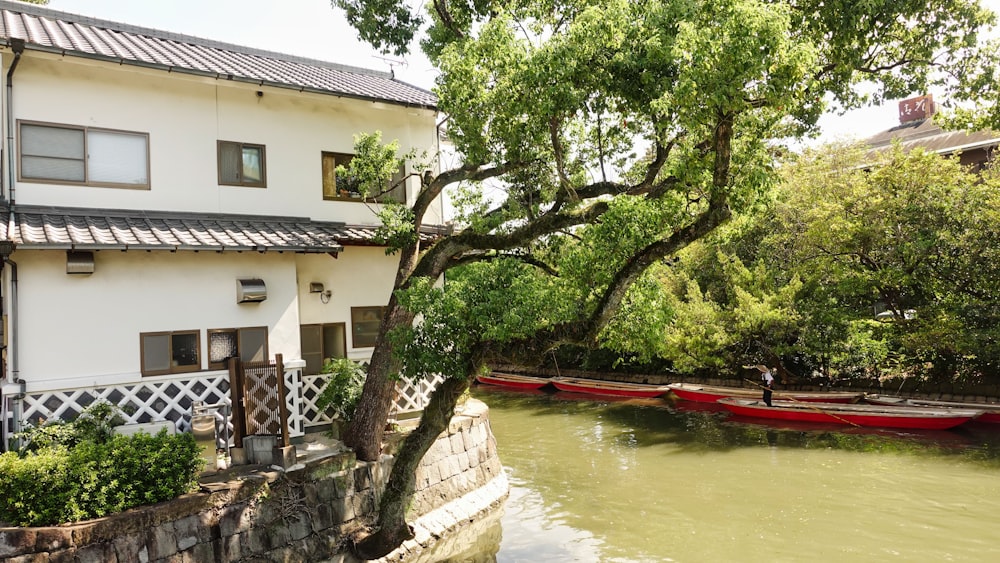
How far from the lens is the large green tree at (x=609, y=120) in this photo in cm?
774

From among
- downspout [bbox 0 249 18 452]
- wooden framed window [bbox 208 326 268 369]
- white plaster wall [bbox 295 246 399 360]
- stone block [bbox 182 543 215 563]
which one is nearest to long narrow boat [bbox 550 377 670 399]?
white plaster wall [bbox 295 246 399 360]

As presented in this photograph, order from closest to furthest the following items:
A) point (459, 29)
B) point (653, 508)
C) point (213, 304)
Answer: point (213, 304) < point (459, 29) < point (653, 508)

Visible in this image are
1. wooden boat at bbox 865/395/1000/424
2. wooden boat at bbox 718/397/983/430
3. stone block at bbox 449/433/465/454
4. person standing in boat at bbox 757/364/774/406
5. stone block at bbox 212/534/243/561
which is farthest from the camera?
person standing in boat at bbox 757/364/774/406

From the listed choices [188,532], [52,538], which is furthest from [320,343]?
[52,538]

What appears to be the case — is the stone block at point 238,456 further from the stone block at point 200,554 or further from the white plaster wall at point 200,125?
the white plaster wall at point 200,125

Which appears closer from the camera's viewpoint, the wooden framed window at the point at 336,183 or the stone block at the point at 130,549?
the stone block at the point at 130,549

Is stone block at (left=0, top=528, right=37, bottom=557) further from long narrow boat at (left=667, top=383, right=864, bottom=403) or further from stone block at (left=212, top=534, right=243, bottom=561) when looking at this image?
long narrow boat at (left=667, top=383, right=864, bottom=403)

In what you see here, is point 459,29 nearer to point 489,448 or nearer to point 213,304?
point 213,304

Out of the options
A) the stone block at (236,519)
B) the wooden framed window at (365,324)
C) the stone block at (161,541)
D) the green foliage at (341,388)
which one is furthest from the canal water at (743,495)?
the stone block at (161,541)

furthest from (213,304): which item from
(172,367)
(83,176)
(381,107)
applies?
(381,107)

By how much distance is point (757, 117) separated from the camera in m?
8.41

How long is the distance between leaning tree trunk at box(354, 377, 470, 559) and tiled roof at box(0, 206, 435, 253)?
11.4 ft

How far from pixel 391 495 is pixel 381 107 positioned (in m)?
7.60

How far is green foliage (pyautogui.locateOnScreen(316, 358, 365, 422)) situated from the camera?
1173 cm
